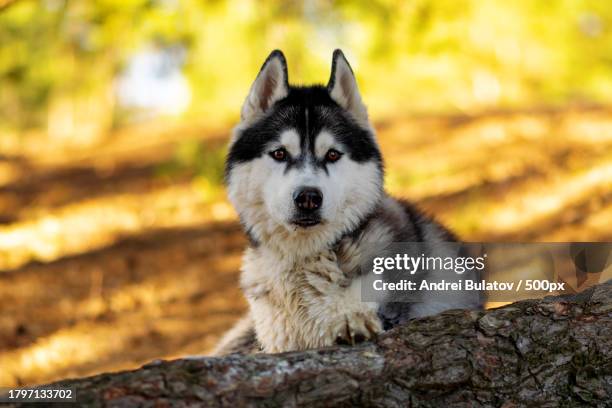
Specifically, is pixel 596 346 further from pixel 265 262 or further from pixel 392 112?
pixel 392 112

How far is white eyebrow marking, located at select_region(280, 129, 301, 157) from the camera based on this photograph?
162 inches

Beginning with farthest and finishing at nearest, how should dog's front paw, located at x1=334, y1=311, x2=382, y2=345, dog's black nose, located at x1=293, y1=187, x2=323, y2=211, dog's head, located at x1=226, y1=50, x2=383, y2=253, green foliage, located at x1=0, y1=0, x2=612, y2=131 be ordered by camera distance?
green foliage, located at x1=0, y1=0, x2=612, y2=131 → dog's head, located at x1=226, y1=50, x2=383, y2=253 → dog's black nose, located at x1=293, y1=187, x2=323, y2=211 → dog's front paw, located at x1=334, y1=311, x2=382, y2=345

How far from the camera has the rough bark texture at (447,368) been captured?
2973 mm

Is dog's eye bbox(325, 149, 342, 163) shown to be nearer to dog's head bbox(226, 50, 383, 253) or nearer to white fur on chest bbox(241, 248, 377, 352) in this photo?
dog's head bbox(226, 50, 383, 253)

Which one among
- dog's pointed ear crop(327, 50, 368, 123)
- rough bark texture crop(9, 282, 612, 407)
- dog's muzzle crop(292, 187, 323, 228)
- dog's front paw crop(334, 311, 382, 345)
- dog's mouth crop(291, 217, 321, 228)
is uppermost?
dog's pointed ear crop(327, 50, 368, 123)

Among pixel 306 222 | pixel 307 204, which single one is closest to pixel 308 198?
pixel 307 204

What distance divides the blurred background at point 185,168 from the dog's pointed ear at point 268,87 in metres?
3.28

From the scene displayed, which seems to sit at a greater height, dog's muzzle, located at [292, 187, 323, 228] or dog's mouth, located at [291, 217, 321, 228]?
dog's muzzle, located at [292, 187, 323, 228]

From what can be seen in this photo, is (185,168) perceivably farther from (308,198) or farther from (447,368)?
(447,368)

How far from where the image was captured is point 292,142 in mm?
4117

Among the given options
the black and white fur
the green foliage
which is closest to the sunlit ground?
the green foliage

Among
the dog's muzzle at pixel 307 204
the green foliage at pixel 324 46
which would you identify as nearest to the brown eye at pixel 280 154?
the dog's muzzle at pixel 307 204

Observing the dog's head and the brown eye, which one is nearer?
the dog's head

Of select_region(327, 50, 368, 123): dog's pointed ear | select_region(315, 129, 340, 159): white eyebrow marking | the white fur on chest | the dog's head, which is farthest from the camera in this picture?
select_region(327, 50, 368, 123): dog's pointed ear
